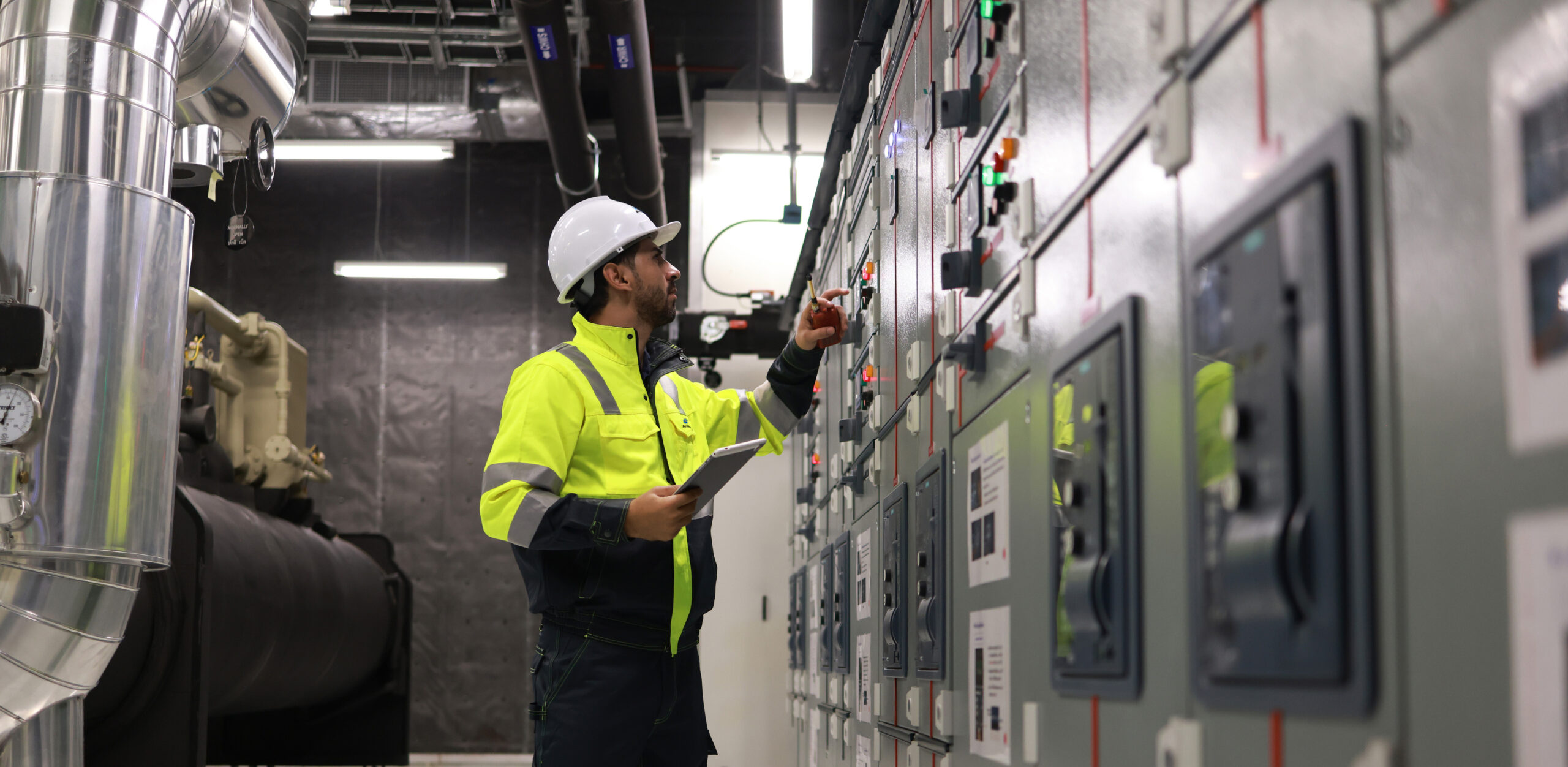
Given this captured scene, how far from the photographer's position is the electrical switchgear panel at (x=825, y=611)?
5223 mm

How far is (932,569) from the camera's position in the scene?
9.33ft

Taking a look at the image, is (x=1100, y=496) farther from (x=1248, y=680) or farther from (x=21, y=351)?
(x=21, y=351)

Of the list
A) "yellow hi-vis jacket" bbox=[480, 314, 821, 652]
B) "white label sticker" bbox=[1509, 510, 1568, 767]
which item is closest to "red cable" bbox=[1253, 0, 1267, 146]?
"white label sticker" bbox=[1509, 510, 1568, 767]

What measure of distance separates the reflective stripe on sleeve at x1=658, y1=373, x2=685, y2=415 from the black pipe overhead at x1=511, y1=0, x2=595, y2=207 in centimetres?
437

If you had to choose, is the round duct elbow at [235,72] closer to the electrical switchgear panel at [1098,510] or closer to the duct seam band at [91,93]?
the duct seam band at [91,93]

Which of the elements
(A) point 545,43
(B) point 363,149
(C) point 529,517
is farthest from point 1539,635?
(B) point 363,149

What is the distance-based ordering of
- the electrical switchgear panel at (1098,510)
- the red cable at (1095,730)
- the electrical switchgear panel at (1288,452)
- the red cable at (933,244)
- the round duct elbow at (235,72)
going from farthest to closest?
1. the round duct elbow at (235,72)
2. the red cable at (933,244)
3. the red cable at (1095,730)
4. the electrical switchgear panel at (1098,510)
5. the electrical switchgear panel at (1288,452)

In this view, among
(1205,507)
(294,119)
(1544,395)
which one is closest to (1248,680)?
(1205,507)

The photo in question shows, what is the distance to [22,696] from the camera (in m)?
3.32

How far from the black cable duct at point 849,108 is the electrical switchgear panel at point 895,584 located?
146cm

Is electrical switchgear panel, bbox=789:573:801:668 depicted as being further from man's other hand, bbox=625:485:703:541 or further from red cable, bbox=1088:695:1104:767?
red cable, bbox=1088:695:1104:767

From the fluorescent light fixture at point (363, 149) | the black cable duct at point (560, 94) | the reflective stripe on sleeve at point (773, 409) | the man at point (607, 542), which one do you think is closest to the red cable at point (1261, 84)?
the man at point (607, 542)

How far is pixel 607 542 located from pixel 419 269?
7529mm

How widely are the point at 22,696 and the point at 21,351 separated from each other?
92 cm
